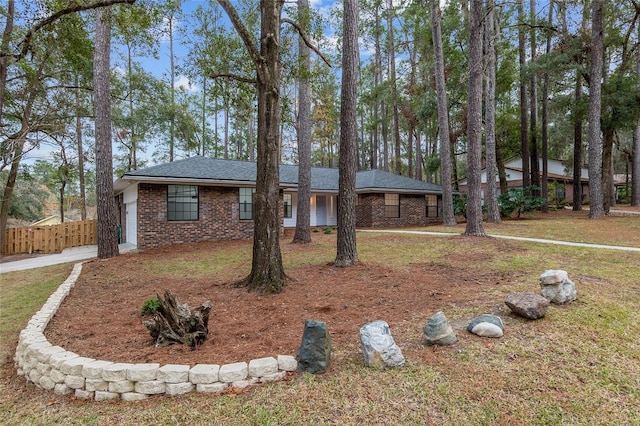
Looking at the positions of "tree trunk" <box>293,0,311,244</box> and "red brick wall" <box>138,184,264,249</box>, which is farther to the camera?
"red brick wall" <box>138,184,264,249</box>

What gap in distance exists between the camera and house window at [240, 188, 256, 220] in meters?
13.1

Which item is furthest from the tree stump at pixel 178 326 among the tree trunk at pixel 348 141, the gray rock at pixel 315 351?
the tree trunk at pixel 348 141

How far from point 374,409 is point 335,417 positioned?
0.29m

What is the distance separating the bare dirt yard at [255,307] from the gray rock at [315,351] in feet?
0.94

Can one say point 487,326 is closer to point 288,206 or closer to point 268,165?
point 268,165

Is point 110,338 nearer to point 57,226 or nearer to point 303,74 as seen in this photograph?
point 303,74

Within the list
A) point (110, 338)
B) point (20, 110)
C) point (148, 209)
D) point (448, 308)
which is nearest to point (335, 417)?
point (448, 308)

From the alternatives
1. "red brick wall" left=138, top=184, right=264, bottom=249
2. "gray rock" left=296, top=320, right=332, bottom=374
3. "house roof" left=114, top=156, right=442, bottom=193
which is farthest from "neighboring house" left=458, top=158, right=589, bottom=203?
"gray rock" left=296, top=320, right=332, bottom=374

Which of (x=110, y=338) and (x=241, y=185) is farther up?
(x=241, y=185)

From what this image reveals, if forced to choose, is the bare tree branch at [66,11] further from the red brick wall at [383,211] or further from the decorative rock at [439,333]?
the red brick wall at [383,211]

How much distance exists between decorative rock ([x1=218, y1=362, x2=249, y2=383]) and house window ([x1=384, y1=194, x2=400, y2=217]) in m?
16.1

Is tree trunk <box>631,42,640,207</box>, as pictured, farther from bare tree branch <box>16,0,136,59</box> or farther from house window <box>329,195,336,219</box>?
bare tree branch <box>16,0,136,59</box>

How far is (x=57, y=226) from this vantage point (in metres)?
13.2

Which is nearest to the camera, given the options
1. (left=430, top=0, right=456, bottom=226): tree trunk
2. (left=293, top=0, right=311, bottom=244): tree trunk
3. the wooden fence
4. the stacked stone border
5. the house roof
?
the stacked stone border
